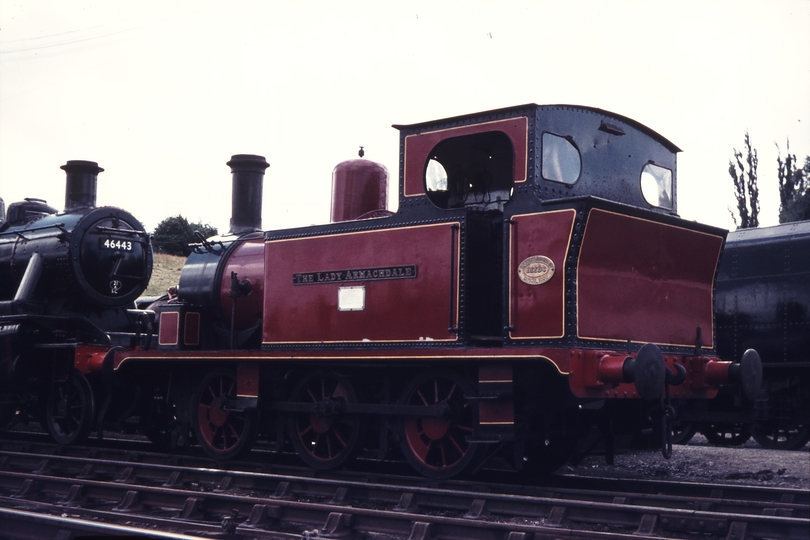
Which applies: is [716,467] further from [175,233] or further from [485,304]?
[175,233]

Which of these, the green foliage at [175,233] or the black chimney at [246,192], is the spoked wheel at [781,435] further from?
the green foliage at [175,233]

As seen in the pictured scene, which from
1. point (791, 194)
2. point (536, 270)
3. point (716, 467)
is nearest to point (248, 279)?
point (536, 270)

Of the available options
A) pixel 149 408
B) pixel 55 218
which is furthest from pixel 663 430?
pixel 55 218

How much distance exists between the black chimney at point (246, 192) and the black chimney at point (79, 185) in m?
2.39

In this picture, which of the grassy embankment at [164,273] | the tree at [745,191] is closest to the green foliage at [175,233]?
the grassy embankment at [164,273]

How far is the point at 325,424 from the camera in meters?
8.55

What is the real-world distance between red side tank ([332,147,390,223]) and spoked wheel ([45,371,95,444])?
13.8 ft

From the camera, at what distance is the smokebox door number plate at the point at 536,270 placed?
6957 mm

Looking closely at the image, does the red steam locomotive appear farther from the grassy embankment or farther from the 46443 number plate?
the grassy embankment

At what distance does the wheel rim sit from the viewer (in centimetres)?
933

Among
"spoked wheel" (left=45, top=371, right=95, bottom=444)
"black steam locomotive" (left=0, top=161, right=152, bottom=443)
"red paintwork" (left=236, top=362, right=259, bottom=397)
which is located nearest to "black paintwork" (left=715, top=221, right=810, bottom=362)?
"red paintwork" (left=236, top=362, right=259, bottom=397)

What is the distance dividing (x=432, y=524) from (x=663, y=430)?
8.11ft

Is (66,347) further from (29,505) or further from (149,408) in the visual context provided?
(29,505)

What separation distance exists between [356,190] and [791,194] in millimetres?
17690
